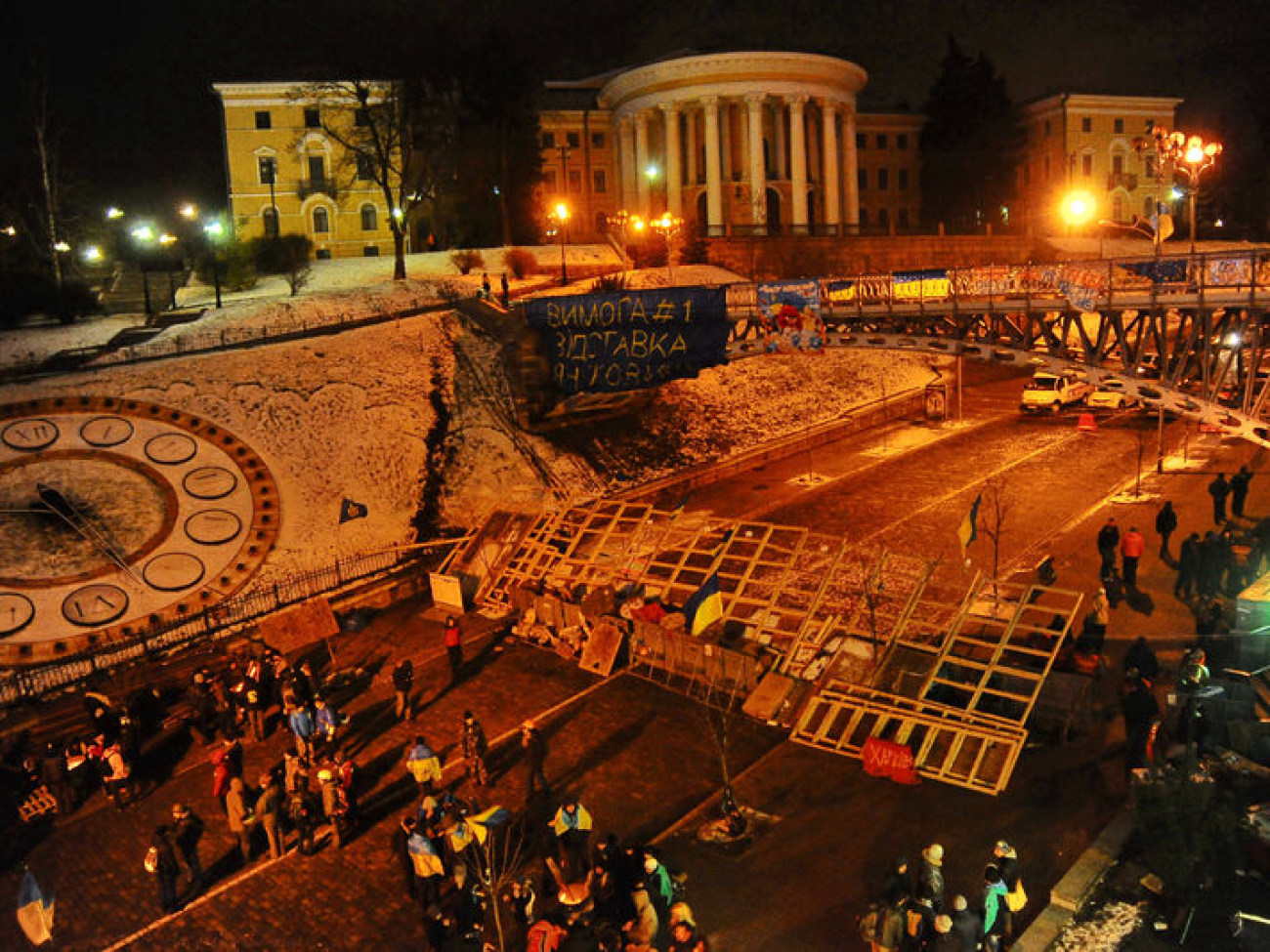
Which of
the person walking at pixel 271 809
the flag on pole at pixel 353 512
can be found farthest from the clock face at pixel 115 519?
the person walking at pixel 271 809

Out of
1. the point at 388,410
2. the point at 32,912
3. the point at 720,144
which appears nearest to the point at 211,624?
the point at 388,410

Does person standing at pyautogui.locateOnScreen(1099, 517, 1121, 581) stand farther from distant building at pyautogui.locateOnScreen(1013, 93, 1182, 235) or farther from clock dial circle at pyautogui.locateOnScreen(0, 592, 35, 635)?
distant building at pyautogui.locateOnScreen(1013, 93, 1182, 235)

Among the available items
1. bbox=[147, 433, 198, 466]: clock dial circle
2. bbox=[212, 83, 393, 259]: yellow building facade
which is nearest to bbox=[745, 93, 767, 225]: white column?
bbox=[212, 83, 393, 259]: yellow building facade

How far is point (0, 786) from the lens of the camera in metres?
16.2

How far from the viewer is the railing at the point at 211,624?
20.6 meters

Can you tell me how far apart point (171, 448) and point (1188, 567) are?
90.0 ft

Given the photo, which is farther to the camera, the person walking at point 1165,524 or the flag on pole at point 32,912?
the person walking at point 1165,524

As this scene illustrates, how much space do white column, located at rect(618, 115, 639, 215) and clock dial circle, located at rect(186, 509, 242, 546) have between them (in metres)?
47.8

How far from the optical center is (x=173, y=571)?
81.3 feet

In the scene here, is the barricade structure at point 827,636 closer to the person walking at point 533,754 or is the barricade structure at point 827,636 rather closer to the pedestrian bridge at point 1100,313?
the person walking at point 533,754

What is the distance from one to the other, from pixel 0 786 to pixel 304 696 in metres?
5.04

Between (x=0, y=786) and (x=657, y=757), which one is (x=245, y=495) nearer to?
(x=0, y=786)

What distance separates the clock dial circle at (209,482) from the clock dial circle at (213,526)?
0.85 meters

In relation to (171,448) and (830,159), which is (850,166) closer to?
(830,159)
